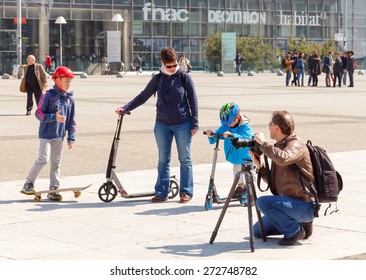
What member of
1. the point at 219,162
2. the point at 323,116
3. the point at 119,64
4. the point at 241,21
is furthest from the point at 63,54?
the point at 219,162

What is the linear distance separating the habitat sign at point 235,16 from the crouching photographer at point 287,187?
6729 centimetres

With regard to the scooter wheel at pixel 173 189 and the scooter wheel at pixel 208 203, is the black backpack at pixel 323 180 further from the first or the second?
the scooter wheel at pixel 173 189

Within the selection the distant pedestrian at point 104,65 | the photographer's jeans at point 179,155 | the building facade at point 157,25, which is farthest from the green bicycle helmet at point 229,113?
the building facade at point 157,25

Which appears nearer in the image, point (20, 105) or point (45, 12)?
point (20, 105)

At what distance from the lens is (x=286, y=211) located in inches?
324

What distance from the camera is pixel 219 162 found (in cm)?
1448

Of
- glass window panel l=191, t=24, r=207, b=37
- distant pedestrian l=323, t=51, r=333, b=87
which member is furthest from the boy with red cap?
glass window panel l=191, t=24, r=207, b=37

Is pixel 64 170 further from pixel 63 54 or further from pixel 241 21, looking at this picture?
pixel 241 21

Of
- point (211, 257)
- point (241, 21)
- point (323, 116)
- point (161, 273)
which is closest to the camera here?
point (161, 273)

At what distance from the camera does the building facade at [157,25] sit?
6962cm

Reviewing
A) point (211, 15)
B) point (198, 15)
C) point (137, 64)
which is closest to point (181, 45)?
point (198, 15)

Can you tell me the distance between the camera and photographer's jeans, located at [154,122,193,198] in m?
10.7

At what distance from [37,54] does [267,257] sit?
208 ft

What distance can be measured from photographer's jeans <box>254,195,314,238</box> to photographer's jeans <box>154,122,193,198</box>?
7.85 feet
